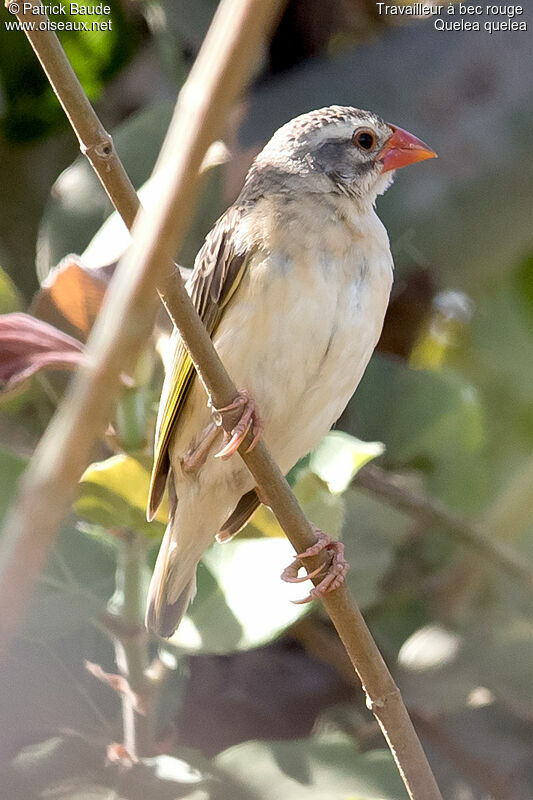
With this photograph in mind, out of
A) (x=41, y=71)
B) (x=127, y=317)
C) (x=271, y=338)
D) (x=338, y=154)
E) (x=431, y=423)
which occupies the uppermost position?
(x=41, y=71)

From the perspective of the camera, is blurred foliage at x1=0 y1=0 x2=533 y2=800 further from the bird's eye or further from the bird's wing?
the bird's eye

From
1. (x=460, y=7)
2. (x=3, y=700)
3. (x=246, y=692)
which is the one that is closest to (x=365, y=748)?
(x=246, y=692)

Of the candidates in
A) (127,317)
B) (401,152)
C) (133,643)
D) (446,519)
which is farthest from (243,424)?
(127,317)

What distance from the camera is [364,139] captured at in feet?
9.29

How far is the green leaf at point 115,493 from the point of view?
2.29 metres

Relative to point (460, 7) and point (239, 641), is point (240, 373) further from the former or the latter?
point (460, 7)

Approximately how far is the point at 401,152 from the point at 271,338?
2.61 ft

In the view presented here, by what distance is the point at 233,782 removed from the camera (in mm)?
2420

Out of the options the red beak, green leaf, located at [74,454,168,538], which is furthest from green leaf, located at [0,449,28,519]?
the red beak

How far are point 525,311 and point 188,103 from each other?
3107 millimetres

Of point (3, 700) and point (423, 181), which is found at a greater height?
point (423, 181)

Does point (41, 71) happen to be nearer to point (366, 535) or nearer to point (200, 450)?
point (200, 450)

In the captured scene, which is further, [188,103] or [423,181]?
[423,181]

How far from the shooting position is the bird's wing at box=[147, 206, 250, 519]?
7.76ft
